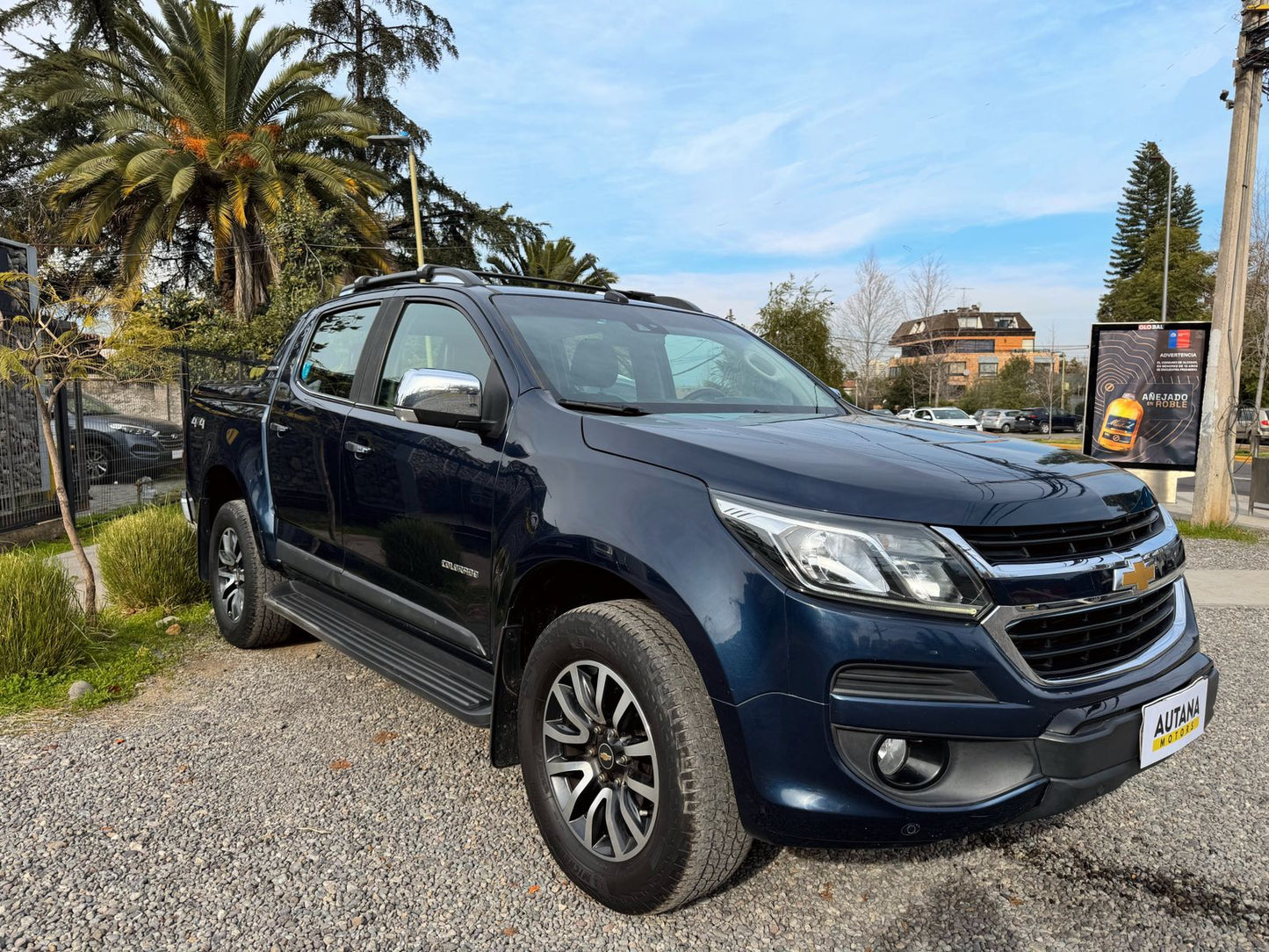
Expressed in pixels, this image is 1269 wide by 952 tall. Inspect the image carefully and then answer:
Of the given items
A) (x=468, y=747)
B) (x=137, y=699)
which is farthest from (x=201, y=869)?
(x=137, y=699)

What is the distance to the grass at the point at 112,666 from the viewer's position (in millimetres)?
3936

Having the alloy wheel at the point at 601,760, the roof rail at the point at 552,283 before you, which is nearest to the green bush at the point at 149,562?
the roof rail at the point at 552,283

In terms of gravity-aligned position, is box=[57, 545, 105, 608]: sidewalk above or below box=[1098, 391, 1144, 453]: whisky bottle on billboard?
below

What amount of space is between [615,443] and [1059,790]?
1428mm

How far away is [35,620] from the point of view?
4.15 metres

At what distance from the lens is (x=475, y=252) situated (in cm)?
3294

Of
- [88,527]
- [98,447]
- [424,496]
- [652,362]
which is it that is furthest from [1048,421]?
[424,496]

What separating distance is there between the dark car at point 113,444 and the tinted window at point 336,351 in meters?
5.91

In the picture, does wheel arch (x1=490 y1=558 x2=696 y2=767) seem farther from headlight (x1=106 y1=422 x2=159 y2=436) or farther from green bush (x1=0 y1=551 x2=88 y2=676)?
headlight (x1=106 y1=422 x2=159 y2=436)

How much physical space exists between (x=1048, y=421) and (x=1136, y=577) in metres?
52.6

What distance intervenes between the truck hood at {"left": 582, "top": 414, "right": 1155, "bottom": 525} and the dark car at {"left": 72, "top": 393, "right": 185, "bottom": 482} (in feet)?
27.5

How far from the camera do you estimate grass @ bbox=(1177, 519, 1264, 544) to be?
30.1 feet

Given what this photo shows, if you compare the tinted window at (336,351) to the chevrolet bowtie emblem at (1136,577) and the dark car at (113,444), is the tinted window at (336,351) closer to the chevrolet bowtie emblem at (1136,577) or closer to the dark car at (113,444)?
the chevrolet bowtie emblem at (1136,577)

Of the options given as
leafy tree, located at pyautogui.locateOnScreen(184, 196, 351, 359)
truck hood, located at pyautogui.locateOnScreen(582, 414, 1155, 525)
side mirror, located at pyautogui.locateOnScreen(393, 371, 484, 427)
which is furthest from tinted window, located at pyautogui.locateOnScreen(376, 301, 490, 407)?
leafy tree, located at pyautogui.locateOnScreen(184, 196, 351, 359)
